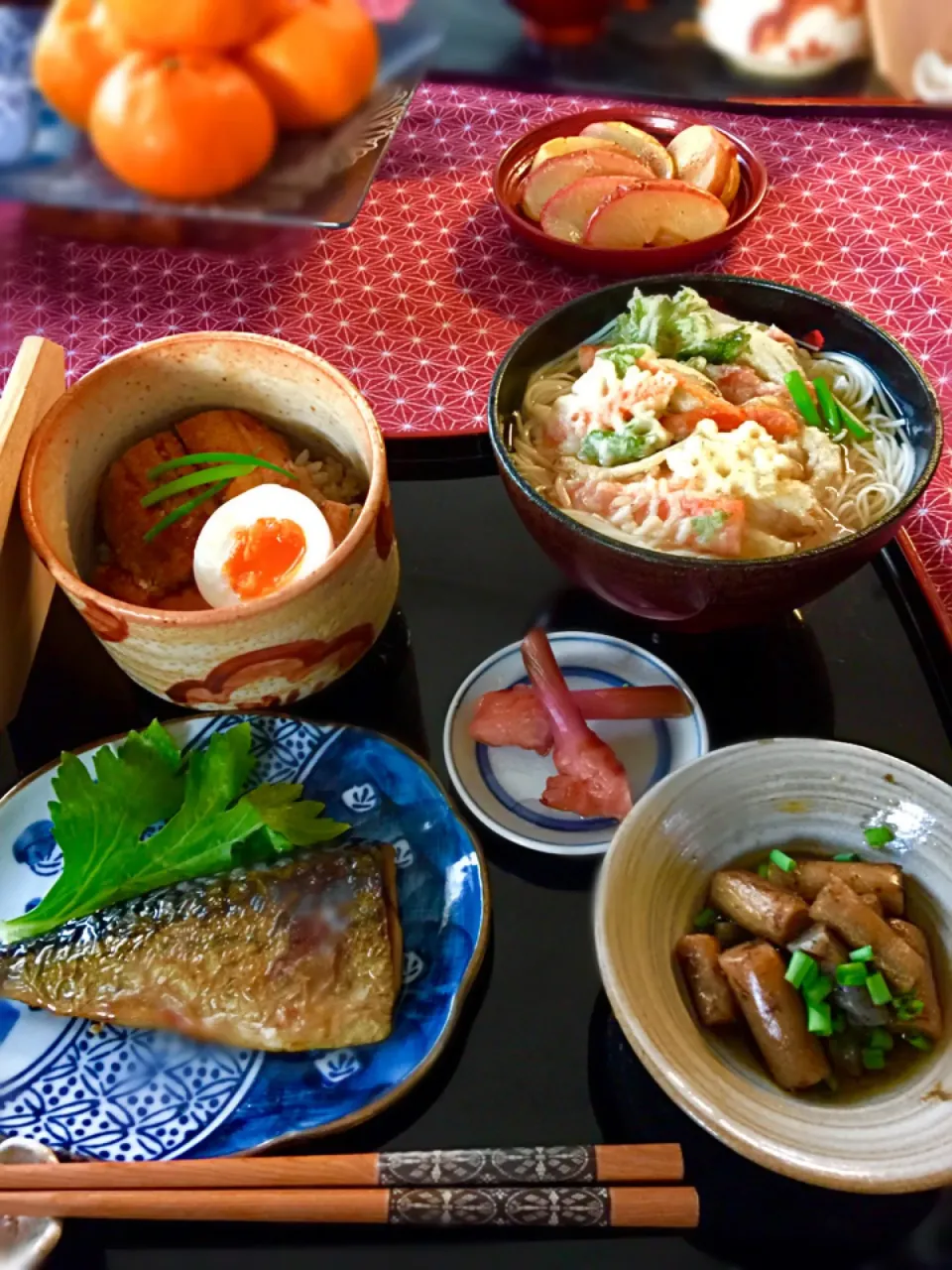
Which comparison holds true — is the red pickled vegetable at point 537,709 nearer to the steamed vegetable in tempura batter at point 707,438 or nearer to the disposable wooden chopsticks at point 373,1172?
the steamed vegetable in tempura batter at point 707,438

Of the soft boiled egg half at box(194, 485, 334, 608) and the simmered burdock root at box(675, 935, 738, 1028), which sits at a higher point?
the soft boiled egg half at box(194, 485, 334, 608)

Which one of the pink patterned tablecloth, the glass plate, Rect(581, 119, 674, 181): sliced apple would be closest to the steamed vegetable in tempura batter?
the pink patterned tablecloth

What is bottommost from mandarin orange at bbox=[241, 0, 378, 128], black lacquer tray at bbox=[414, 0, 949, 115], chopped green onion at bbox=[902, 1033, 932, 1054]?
chopped green onion at bbox=[902, 1033, 932, 1054]

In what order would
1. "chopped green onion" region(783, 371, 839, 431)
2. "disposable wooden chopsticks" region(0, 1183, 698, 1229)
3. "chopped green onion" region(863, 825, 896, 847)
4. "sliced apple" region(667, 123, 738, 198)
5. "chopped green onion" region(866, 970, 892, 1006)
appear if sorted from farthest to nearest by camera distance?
1. "sliced apple" region(667, 123, 738, 198)
2. "chopped green onion" region(783, 371, 839, 431)
3. "chopped green onion" region(863, 825, 896, 847)
4. "chopped green onion" region(866, 970, 892, 1006)
5. "disposable wooden chopsticks" region(0, 1183, 698, 1229)

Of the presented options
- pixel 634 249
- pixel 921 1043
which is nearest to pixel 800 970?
pixel 921 1043

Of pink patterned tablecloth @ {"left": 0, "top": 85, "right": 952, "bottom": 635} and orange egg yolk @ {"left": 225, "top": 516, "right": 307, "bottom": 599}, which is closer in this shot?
orange egg yolk @ {"left": 225, "top": 516, "right": 307, "bottom": 599}

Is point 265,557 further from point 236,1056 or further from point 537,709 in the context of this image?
point 236,1056

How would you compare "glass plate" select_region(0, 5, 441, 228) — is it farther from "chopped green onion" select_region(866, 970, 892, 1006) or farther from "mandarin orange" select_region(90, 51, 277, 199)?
"chopped green onion" select_region(866, 970, 892, 1006)

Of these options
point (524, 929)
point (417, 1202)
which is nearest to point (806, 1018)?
point (524, 929)

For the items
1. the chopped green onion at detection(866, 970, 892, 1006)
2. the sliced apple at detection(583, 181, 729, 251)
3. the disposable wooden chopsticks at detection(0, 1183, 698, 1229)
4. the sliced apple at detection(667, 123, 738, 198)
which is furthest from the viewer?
the sliced apple at detection(667, 123, 738, 198)
